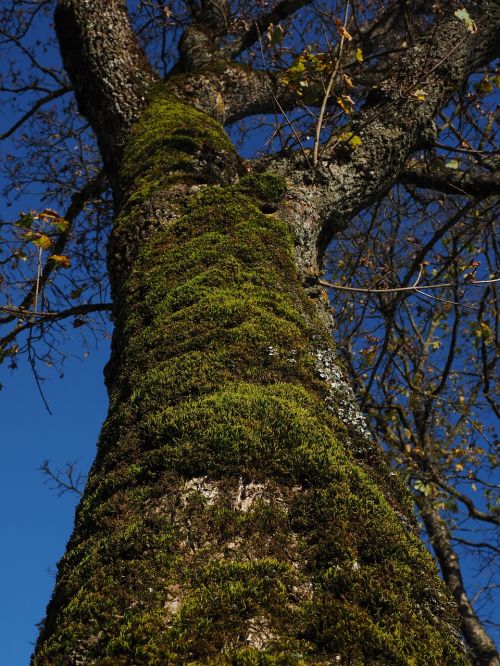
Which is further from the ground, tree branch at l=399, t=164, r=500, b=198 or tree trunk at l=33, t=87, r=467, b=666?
tree branch at l=399, t=164, r=500, b=198

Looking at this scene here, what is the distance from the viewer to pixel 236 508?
1.25 metres

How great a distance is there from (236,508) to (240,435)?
0.62ft

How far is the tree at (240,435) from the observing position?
3.38 ft

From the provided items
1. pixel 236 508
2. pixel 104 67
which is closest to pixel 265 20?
pixel 104 67

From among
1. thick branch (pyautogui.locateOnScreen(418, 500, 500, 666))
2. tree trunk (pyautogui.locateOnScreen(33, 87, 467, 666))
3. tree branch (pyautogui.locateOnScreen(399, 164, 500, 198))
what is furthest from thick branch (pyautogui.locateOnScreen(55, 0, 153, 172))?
thick branch (pyautogui.locateOnScreen(418, 500, 500, 666))

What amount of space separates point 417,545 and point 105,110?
3.23m

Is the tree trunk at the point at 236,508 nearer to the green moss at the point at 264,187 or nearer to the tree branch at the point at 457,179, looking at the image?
the green moss at the point at 264,187

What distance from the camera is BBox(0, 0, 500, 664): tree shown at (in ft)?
3.38

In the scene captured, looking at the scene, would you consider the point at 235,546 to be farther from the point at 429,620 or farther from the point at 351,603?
the point at 429,620

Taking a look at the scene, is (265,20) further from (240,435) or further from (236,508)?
(236,508)

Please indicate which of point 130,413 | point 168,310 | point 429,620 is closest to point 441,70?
point 168,310

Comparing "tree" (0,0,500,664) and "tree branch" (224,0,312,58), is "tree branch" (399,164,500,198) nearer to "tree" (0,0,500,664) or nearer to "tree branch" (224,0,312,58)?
"tree" (0,0,500,664)

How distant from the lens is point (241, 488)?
1.29 m

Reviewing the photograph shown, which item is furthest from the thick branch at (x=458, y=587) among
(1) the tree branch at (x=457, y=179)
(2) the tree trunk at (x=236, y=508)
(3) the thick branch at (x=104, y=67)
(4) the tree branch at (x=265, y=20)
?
(2) the tree trunk at (x=236, y=508)
